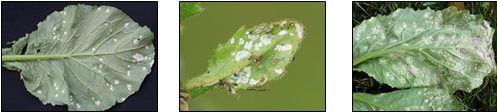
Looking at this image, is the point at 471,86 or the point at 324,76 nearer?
the point at 324,76

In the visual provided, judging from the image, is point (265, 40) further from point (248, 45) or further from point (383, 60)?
point (383, 60)

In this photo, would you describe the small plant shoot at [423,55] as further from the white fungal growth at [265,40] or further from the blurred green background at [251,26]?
the white fungal growth at [265,40]

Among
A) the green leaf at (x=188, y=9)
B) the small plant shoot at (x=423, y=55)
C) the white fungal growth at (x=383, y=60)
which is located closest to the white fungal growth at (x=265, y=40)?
the green leaf at (x=188, y=9)

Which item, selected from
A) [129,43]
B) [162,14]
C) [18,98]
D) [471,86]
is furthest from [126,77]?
[471,86]

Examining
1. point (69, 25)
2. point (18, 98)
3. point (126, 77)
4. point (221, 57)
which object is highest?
point (69, 25)

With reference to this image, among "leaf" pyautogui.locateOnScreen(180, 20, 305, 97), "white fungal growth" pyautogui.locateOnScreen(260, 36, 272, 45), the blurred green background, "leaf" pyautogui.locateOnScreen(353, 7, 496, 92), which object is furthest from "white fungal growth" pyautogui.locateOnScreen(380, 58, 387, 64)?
"white fungal growth" pyautogui.locateOnScreen(260, 36, 272, 45)

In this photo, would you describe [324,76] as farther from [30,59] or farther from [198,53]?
[30,59]

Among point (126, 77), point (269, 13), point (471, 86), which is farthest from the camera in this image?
point (126, 77)
